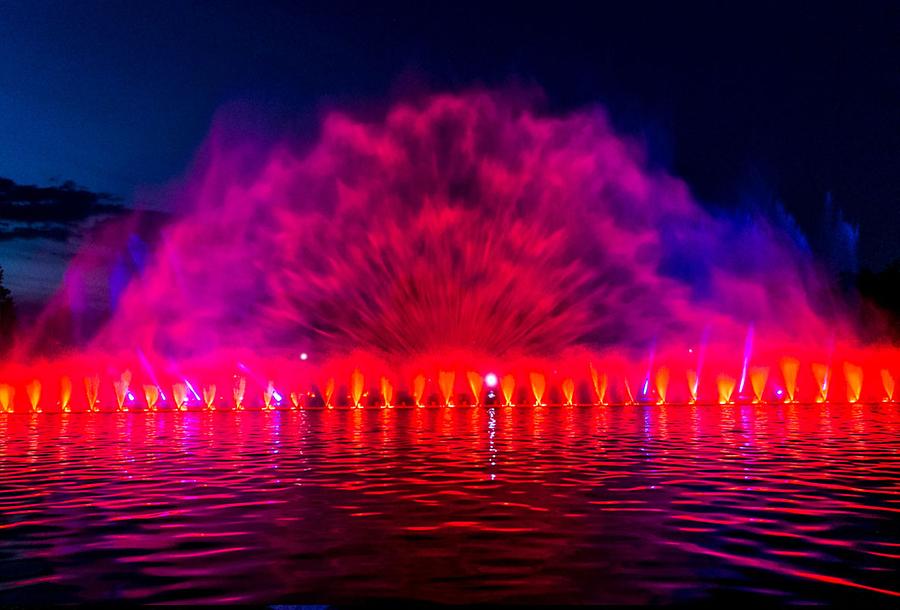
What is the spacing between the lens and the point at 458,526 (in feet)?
31.3

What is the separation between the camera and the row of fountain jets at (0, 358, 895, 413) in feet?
200

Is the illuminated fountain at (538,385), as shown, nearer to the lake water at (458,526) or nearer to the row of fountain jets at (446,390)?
the row of fountain jets at (446,390)

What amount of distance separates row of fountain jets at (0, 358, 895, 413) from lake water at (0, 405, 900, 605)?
137ft

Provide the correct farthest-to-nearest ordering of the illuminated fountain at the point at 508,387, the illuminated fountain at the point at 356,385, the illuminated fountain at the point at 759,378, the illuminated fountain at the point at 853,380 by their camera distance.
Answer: the illuminated fountain at the point at 759,378 → the illuminated fountain at the point at 356,385 → the illuminated fountain at the point at 853,380 → the illuminated fountain at the point at 508,387

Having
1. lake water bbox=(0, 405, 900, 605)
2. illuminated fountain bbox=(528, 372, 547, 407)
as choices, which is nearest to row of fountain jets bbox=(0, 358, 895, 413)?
illuminated fountain bbox=(528, 372, 547, 407)

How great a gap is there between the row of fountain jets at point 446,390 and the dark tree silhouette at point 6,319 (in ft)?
30.9

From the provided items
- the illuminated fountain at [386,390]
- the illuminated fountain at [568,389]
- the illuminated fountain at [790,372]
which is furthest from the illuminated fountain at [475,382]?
the illuminated fountain at [790,372]

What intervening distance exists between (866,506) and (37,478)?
13.2 metres

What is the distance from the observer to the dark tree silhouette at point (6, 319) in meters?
73.2

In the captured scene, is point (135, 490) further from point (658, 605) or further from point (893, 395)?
point (893, 395)

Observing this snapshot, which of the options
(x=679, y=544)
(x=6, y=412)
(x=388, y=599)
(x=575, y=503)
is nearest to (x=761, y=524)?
(x=679, y=544)

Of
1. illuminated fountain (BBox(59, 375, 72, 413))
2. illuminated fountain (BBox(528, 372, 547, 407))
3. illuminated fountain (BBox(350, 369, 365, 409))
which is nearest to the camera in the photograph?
illuminated fountain (BBox(59, 375, 72, 413))

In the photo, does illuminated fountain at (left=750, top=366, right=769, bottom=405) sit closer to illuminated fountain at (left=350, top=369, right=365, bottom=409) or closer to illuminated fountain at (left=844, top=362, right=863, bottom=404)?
illuminated fountain at (left=844, top=362, right=863, bottom=404)

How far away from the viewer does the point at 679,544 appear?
333 inches
